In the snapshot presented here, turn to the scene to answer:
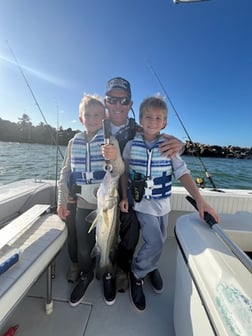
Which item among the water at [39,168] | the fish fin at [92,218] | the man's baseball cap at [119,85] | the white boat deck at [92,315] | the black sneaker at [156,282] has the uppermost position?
the man's baseball cap at [119,85]

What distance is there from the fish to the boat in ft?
0.84

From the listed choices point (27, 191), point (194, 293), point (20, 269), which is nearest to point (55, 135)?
point (27, 191)

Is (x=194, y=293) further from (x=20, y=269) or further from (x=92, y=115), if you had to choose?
(x=92, y=115)

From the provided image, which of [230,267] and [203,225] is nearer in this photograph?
[230,267]

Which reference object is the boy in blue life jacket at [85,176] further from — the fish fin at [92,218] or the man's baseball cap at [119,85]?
the man's baseball cap at [119,85]

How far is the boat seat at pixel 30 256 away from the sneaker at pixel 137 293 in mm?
635

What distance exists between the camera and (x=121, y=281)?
191 centimetres

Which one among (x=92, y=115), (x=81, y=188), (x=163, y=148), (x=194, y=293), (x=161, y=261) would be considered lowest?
(x=161, y=261)

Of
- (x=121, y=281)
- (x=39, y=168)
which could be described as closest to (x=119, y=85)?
(x=121, y=281)

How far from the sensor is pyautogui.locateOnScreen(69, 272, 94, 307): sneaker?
5.67 feet

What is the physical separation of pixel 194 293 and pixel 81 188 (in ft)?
3.60

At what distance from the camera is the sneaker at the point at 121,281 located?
6.21ft

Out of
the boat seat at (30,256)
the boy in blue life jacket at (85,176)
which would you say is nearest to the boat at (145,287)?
the boat seat at (30,256)

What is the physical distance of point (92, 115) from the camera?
1738 millimetres
